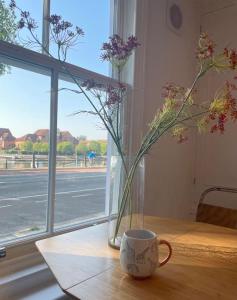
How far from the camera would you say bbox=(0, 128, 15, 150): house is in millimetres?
1539

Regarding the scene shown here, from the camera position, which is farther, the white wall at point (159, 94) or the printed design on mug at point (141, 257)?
the white wall at point (159, 94)

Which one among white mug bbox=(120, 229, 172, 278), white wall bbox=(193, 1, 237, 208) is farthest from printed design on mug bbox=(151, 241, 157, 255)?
white wall bbox=(193, 1, 237, 208)

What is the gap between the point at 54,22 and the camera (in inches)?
37.9

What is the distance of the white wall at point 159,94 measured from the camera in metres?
2.20

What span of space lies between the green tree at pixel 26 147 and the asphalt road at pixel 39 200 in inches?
5.1

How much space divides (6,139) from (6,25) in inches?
23.5

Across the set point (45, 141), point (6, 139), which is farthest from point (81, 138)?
point (6, 139)

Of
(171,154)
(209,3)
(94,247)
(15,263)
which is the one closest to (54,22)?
(94,247)

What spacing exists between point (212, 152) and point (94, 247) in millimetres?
1816

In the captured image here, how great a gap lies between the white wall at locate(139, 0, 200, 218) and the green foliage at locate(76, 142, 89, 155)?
0.49 meters

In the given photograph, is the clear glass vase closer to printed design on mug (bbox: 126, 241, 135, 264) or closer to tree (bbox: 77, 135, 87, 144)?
printed design on mug (bbox: 126, 241, 135, 264)

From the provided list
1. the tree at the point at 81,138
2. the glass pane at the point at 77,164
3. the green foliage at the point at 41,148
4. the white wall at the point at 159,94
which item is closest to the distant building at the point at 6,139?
the green foliage at the point at 41,148

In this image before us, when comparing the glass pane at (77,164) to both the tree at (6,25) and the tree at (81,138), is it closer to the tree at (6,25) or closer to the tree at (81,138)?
the tree at (81,138)

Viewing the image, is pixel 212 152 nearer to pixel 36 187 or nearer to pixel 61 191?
pixel 61 191
